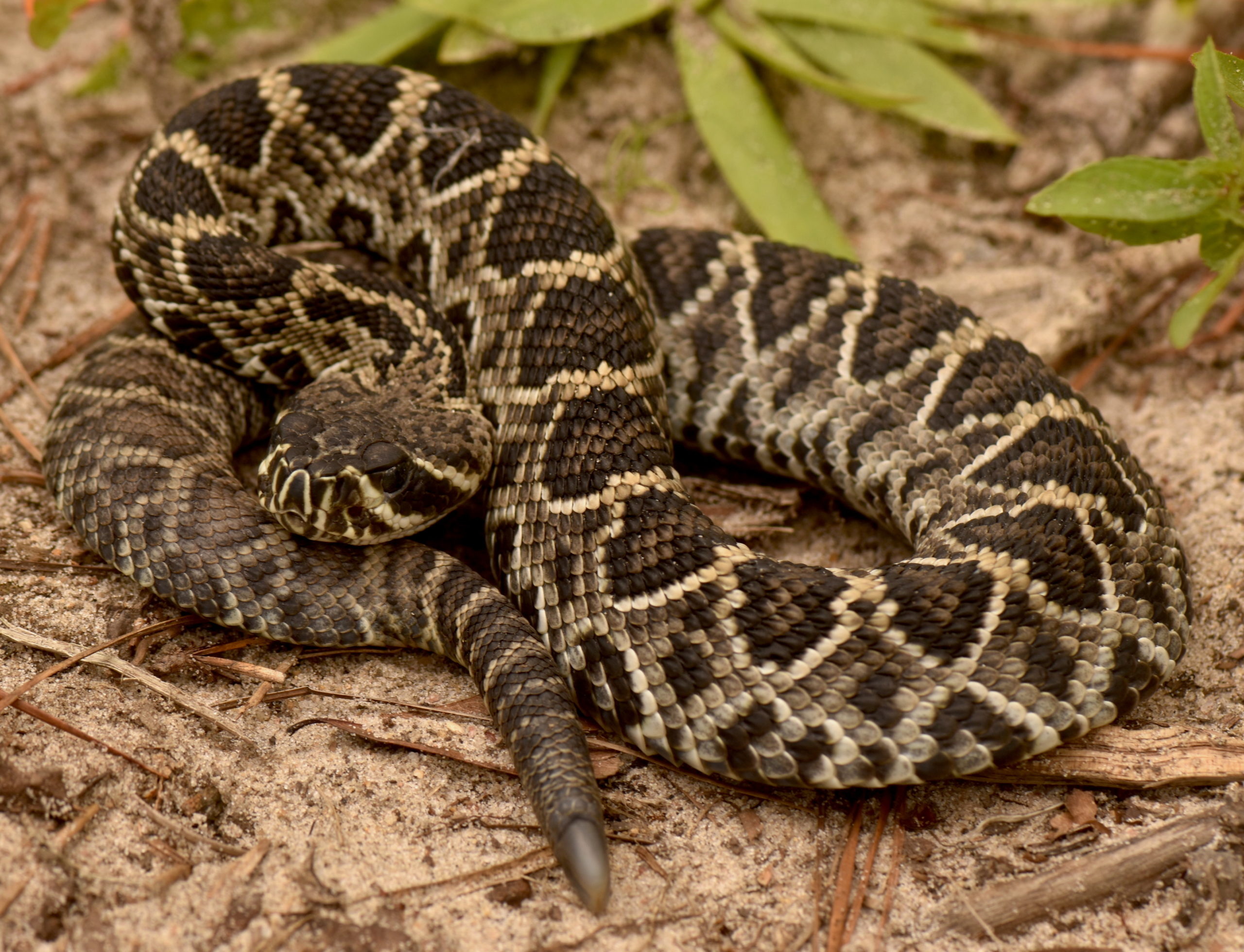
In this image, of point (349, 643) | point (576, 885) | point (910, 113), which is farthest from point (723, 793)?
point (910, 113)

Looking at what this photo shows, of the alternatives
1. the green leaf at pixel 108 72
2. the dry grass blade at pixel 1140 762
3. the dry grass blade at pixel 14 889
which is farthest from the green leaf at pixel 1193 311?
the green leaf at pixel 108 72

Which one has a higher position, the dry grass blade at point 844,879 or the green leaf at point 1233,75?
the green leaf at point 1233,75

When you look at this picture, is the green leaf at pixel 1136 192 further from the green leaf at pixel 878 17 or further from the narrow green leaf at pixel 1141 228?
the green leaf at pixel 878 17

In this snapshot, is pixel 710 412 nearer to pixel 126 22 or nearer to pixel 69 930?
pixel 69 930

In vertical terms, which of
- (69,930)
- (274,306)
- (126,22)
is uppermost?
(126,22)

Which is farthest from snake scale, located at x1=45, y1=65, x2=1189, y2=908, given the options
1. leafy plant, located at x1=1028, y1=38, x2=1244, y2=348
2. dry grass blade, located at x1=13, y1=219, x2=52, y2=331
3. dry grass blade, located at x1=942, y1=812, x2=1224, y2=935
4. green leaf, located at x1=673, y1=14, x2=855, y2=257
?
dry grass blade, located at x1=13, y1=219, x2=52, y2=331

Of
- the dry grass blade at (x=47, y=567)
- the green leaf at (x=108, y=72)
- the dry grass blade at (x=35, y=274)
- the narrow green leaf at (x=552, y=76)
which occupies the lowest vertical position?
the dry grass blade at (x=47, y=567)

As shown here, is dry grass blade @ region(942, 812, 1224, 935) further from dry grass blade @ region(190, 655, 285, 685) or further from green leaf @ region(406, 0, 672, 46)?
green leaf @ region(406, 0, 672, 46)
